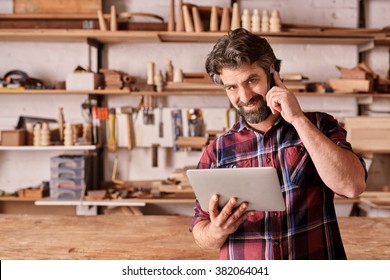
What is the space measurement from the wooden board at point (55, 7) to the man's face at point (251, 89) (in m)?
2.75

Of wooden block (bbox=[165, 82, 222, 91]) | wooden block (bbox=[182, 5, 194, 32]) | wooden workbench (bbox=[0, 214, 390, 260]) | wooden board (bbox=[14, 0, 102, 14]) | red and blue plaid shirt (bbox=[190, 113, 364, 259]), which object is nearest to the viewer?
red and blue plaid shirt (bbox=[190, 113, 364, 259])

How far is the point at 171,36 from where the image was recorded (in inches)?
152

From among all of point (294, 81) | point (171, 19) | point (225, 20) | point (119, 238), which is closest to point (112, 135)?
point (171, 19)

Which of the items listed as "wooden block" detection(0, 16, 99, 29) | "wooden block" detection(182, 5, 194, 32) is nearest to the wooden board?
"wooden block" detection(0, 16, 99, 29)

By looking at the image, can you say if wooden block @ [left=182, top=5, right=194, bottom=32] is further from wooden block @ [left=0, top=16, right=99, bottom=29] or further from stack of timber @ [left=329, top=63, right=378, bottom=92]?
stack of timber @ [left=329, top=63, right=378, bottom=92]

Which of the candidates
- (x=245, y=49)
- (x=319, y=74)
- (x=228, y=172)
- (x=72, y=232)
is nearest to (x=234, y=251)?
(x=228, y=172)

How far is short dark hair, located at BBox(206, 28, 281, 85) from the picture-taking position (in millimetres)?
1553

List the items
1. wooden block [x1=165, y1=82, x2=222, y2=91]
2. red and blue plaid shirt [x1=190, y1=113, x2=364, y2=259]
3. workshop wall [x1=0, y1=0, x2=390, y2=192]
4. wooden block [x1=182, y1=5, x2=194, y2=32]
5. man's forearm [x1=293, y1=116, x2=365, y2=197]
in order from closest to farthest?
man's forearm [x1=293, y1=116, x2=365, y2=197], red and blue plaid shirt [x1=190, y1=113, x2=364, y2=259], wooden block [x1=182, y1=5, x2=194, y2=32], wooden block [x1=165, y1=82, x2=222, y2=91], workshop wall [x1=0, y1=0, x2=390, y2=192]

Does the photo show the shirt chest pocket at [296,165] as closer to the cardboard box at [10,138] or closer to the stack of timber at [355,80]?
the stack of timber at [355,80]

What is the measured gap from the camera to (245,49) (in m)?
1.55

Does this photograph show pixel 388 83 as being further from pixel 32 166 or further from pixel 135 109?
pixel 32 166

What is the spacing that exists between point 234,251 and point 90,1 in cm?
305

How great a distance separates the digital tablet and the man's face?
267 mm

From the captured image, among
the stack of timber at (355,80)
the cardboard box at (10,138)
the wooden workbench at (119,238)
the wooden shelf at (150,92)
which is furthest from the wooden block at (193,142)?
the wooden workbench at (119,238)
